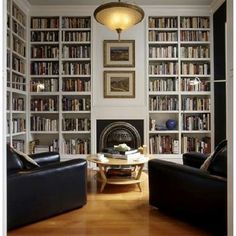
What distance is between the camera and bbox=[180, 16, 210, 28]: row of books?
5.49 meters

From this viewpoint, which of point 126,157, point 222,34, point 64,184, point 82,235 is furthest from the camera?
point 222,34

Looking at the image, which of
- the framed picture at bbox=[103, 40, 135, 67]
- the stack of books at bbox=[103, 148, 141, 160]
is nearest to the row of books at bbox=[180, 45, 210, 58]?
the framed picture at bbox=[103, 40, 135, 67]

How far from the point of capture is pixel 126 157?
3924 millimetres

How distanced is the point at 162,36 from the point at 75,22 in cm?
179

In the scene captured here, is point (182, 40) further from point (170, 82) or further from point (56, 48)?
point (56, 48)

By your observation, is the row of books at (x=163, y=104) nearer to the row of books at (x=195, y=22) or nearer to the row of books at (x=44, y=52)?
the row of books at (x=195, y=22)

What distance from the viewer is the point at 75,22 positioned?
5.48m

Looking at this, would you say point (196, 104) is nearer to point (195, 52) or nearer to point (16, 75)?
point (195, 52)

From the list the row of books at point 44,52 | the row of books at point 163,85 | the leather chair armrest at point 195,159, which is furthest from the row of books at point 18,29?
the leather chair armrest at point 195,159

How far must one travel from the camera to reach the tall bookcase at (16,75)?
4453 mm

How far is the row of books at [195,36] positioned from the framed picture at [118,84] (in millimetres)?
1274

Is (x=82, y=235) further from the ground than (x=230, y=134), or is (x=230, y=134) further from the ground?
(x=230, y=134)

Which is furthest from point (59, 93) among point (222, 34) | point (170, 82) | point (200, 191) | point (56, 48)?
point (200, 191)

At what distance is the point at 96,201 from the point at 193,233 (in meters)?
1.36
